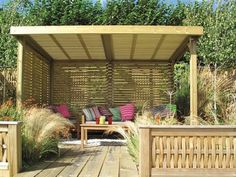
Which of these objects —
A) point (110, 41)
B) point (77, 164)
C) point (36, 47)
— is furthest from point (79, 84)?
point (77, 164)

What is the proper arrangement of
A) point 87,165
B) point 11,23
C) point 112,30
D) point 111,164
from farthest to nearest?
point 11,23, point 112,30, point 111,164, point 87,165

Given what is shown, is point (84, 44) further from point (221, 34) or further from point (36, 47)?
point (221, 34)

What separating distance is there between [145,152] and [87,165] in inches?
59.5

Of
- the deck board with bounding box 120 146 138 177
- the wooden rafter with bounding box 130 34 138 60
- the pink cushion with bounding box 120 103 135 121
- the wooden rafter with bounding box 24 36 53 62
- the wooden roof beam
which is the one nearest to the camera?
the deck board with bounding box 120 146 138 177

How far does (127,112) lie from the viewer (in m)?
12.0

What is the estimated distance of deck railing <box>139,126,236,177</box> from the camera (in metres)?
5.59

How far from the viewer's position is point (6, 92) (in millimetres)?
12844

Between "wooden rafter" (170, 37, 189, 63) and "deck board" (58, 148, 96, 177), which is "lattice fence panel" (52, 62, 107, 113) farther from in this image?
"deck board" (58, 148, 96, 177)

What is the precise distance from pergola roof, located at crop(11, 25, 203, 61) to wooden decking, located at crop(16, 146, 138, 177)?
2348 millimetres

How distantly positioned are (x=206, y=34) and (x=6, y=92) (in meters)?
6.10

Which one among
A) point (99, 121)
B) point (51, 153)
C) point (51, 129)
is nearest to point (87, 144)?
point (99, 121)

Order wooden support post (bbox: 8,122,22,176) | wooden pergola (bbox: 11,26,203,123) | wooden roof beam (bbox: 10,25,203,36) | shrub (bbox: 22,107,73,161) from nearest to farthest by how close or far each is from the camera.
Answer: wooden support post (bbox: 8,122,22,176) → shrub (bbox: 22,107,73,161) → wooden roof beam (bbox: 10,25,203,36) → wooden pergola (bbox: 11,26,203,123)

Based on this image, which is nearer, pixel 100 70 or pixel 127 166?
pixel 127 166

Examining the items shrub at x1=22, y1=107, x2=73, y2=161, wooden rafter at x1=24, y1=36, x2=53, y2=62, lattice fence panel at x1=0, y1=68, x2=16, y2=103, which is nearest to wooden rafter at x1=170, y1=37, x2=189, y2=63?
wooden rafter at x1=24, y1=36, x2=53, y2=62
